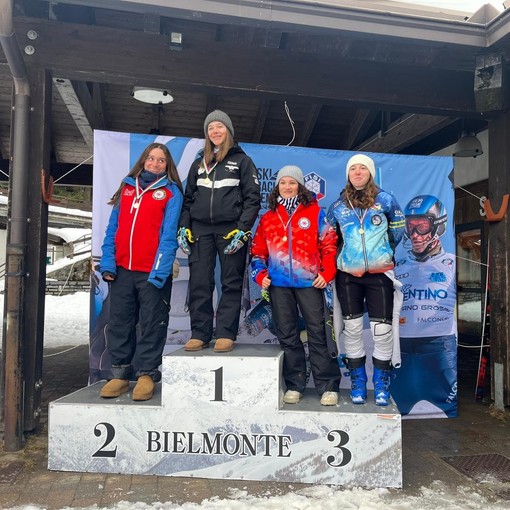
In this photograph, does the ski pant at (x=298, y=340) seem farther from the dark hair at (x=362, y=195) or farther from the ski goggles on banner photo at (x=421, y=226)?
the ski goggles on banner photo at (x=421, y=226)

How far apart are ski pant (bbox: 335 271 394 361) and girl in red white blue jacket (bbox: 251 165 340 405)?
0.50ft

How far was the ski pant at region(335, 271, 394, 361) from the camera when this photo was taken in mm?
2986

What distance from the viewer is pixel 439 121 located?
4828 mm

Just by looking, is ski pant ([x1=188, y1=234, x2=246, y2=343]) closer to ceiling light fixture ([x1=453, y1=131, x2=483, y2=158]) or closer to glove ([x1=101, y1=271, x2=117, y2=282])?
glove ([x1=101, y1=271, x2=117, y2=282])

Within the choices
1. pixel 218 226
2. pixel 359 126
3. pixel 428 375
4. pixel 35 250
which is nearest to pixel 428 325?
pixel 428 375

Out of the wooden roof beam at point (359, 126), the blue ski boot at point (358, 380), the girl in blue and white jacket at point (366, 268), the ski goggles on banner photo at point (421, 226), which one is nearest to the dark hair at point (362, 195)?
the girl in blue and white jacket at point (366, 268)

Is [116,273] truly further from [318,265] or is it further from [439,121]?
[439,121]

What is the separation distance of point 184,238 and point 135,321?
2.16 feet

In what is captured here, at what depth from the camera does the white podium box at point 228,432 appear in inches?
105

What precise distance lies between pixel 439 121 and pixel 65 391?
4691mm

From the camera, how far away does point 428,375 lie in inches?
158

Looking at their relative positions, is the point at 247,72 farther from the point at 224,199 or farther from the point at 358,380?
the point at 358,380

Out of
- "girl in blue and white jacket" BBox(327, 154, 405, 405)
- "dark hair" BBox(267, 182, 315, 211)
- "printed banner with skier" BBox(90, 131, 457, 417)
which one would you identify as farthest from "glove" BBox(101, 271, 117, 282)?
"girl in blue and white jacket" BBox(327, 154, 405, 405)

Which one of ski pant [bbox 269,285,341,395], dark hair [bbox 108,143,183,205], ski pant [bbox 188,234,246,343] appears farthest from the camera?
dark hair [bbox 108,143,183,205]
